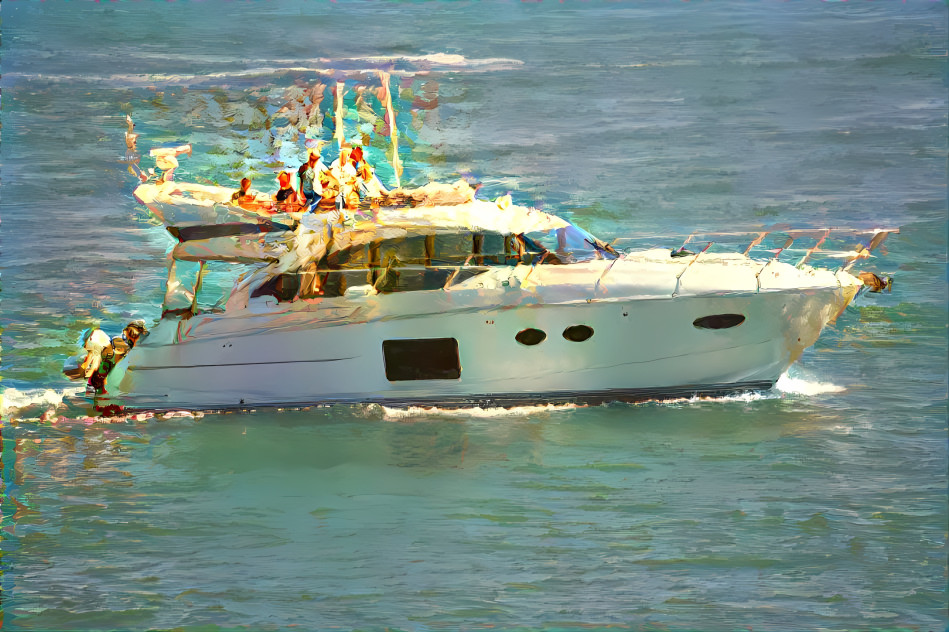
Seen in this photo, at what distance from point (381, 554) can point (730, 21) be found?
3517 millimetres

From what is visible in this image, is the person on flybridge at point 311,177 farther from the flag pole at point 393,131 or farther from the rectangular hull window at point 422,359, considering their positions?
the rectangular hull window at point 422,359

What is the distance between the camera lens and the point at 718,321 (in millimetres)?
6398

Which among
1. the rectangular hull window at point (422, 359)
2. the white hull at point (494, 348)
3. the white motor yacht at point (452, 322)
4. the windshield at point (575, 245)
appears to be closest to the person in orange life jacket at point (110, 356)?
the white motor yacht at point (452, 322)

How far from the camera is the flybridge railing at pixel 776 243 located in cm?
635

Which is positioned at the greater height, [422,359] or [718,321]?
[718,321]

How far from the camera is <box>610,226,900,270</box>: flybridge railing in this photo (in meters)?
6.35

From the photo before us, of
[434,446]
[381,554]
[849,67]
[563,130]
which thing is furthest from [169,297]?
[849,67]

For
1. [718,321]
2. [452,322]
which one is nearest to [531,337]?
[452,322]

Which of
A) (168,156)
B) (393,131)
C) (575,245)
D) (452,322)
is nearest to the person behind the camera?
(168,156)

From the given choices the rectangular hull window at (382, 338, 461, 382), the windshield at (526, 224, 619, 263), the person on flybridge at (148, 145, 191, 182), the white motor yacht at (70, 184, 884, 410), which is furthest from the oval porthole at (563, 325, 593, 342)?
the person on flybridge at (148, 145, 191, 182)

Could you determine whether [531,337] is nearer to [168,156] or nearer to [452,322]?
[452,322]

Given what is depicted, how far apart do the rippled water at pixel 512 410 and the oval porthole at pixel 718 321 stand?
1.77ft

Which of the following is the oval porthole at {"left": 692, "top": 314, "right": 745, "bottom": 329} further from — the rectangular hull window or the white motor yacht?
the rectangular hull window

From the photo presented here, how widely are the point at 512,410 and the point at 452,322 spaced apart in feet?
2.46
